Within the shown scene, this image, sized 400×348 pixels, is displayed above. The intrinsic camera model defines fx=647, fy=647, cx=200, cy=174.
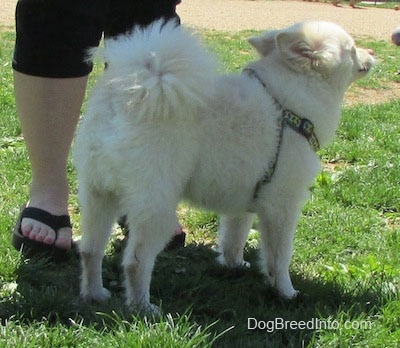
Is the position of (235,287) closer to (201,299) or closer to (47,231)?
(201,299)

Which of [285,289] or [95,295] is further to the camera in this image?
[285,289]

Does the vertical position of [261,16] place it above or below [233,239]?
below

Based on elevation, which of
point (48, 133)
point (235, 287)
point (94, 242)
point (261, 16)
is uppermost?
point (48, 133)

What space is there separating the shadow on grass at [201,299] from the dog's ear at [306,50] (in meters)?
0.94

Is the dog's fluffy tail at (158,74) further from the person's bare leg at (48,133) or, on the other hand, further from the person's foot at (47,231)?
the person's foot at (47,231)

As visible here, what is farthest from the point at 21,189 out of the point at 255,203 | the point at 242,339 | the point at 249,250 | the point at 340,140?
the point at 340,140

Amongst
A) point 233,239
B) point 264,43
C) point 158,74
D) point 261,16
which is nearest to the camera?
point 158,74

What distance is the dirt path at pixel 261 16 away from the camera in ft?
50.2

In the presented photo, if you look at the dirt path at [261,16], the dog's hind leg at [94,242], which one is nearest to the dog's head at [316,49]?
the dog's hind leg at [94,242]

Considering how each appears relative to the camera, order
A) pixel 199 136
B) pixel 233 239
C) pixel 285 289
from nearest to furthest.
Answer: pixel 199 136 → pixel 285 289 → pixel 233 239

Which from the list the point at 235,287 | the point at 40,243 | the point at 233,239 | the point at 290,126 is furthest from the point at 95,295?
the point at 290,126

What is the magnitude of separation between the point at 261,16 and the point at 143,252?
1729cm

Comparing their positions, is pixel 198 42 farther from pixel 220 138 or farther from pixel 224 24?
pixel 224 24

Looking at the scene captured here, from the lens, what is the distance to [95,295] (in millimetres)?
2621
